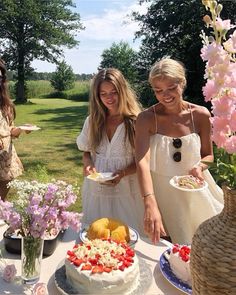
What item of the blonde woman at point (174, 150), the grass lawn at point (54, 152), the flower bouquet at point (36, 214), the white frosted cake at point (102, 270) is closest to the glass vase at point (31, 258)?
the flower bouquet at point (36, 214)

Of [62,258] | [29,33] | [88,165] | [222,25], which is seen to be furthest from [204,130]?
[29,33]

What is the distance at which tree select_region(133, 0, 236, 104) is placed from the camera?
13844 millimetres

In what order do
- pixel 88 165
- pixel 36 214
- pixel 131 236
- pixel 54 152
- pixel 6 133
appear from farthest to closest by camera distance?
pixel 54 152 → pixel 6 133 → pixel 88 165 → pixel 131 236 → pixel 36 214

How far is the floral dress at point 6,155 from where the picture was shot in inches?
126

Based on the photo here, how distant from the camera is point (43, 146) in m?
9.65

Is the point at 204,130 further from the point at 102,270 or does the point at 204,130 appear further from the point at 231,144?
the point at 231,144

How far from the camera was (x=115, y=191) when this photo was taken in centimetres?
238

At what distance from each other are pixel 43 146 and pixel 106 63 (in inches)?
1419

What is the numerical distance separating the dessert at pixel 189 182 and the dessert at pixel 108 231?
14.5 inches

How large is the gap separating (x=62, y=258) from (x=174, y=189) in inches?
28.7

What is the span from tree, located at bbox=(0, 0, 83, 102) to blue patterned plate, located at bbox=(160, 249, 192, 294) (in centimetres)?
2587

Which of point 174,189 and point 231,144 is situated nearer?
point 231,144

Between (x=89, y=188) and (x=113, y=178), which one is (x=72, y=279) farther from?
(x=89, y=188)

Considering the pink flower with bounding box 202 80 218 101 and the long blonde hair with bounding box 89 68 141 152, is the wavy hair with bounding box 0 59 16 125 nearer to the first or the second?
the long blonde hair with bounding box 89 68 141 152
